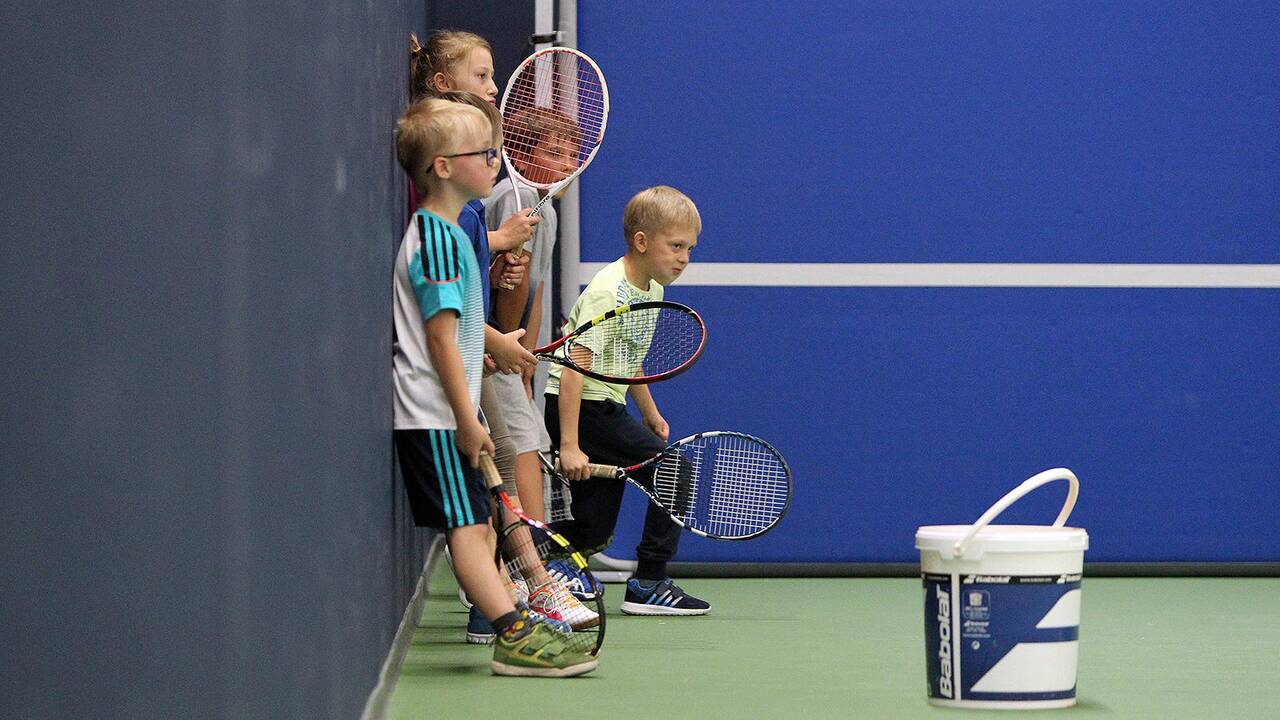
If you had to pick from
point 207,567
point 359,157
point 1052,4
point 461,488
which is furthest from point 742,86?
point 207,567

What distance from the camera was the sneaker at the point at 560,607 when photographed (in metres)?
3.04

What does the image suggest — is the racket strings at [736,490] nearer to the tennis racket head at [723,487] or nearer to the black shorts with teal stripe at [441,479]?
the tennis racket head at [723,487]

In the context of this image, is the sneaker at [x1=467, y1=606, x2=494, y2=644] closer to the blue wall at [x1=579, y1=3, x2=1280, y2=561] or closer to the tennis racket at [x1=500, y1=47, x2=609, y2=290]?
the tennis racket at [x1=500, y1=47, x2=609, y2=290]

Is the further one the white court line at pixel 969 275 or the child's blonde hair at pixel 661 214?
the white court line at pixel 969 275

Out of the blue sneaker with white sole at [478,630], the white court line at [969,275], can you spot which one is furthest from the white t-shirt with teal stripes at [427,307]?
the white court line at [969,275]

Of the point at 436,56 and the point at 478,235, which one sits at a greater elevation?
the point at 436,56

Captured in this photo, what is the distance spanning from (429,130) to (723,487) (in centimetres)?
171

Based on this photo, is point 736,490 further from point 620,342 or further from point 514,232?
point 514,232

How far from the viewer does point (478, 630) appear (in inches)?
134

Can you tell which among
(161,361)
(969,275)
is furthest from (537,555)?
(969,275)

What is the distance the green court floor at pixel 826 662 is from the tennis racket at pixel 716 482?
9.3 inches

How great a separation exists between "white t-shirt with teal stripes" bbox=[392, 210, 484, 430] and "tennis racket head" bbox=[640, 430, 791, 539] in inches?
45.8

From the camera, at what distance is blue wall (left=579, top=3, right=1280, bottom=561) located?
486 centimetres

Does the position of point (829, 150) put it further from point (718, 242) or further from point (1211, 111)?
point (1211, 111)
